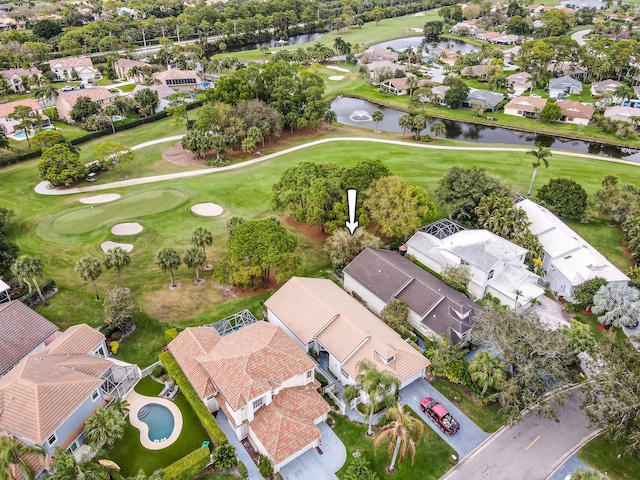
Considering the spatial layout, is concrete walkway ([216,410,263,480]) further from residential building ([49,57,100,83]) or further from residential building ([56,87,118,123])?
residential building ([49,57,100,83])

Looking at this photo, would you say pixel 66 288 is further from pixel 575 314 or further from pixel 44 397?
pixel 575 314

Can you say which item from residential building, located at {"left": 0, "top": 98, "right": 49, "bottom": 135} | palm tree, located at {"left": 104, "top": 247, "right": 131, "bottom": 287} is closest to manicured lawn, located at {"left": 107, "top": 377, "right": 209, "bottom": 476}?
palm tree, located at {"left": 104, "top": 247, "right": 131, "bottom": 287}

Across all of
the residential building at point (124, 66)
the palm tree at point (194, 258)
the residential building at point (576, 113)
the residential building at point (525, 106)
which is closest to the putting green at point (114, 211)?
the palm tree at point (194, 258)

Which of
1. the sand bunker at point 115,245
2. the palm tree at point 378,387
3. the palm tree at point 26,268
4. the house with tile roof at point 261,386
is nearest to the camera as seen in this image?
the palm tree at point 378,387

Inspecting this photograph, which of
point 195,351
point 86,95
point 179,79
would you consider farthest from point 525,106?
point 86,95

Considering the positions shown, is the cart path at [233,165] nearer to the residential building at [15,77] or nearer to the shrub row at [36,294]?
the shrub row at [36,294]

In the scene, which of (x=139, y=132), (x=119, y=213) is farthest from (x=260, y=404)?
(x=139, y=132)
